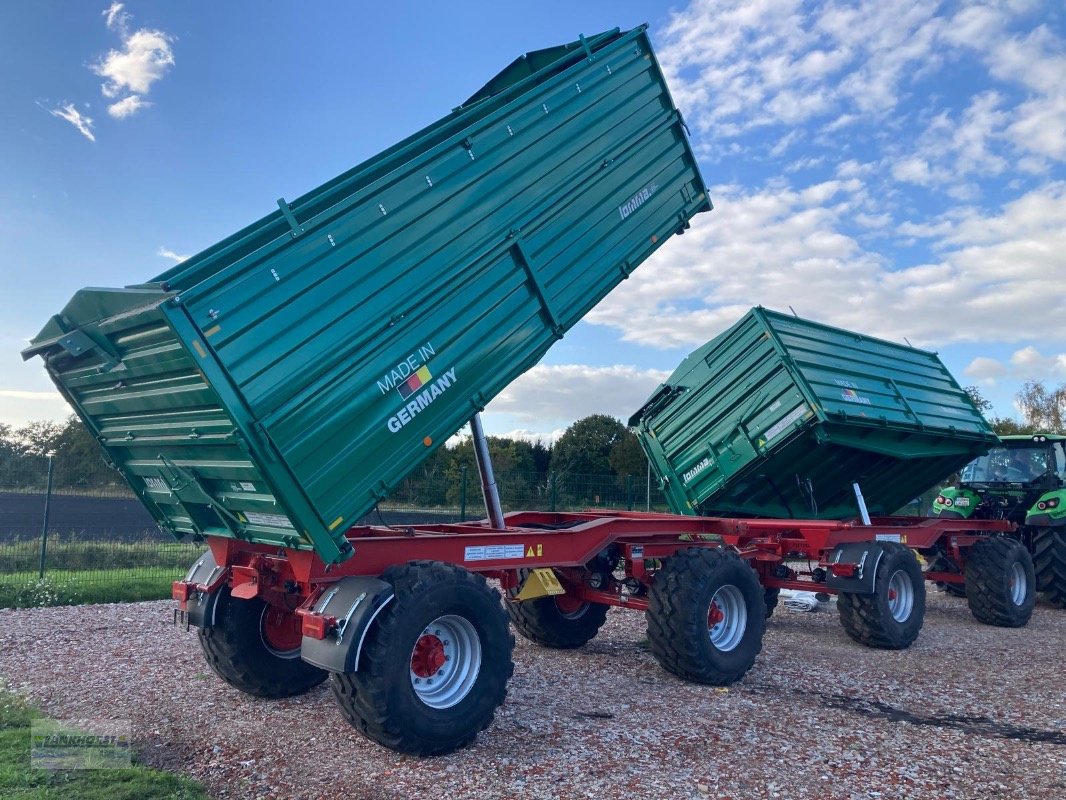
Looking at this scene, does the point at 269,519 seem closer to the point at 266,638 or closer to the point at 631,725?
the point at 266,638

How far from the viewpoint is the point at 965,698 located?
647 cm

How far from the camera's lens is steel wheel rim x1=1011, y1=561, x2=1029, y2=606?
10234 mm

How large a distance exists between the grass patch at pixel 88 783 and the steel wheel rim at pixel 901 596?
7076 mm

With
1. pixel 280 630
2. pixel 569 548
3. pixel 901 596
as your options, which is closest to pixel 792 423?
pixel 901 596

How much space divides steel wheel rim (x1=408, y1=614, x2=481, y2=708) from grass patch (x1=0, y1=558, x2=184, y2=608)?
7194 millimetres

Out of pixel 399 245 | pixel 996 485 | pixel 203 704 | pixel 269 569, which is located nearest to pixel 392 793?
pixel 269 569

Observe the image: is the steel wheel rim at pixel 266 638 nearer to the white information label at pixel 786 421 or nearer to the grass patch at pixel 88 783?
the grass patch at pixel 88 783

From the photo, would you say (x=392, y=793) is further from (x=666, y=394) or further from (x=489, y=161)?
(x=666, y=394)

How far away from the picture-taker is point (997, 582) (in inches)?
394

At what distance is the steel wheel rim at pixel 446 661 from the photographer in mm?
4996

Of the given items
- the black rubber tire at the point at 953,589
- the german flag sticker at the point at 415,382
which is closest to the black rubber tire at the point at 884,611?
the black rubber tire at the point at 953,589

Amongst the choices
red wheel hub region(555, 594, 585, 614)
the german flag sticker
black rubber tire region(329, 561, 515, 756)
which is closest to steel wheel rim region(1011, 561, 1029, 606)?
red wheel hub region(555, 594, 585, 614)

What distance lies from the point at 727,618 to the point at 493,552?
8.35 feet

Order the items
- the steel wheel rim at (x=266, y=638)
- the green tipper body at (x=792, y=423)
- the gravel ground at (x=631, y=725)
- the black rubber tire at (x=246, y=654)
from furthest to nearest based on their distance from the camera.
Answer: the green tipper body at (x=792, y=423)
the steel wheel rim at (x=266, y=638)
the black rubber tire at (x=246, y=654)
the gravel ground at (x=631, y=725)
